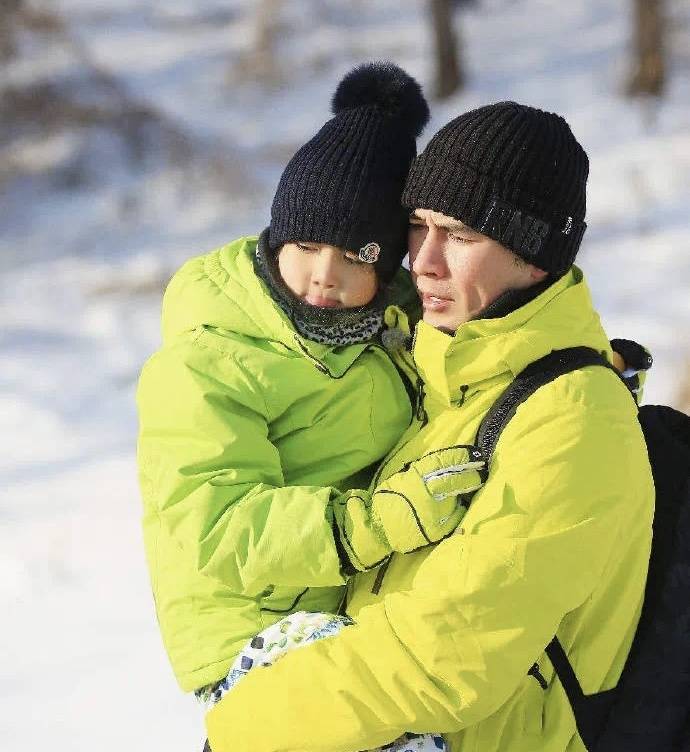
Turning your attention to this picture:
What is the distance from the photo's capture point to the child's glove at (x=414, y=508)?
1777 millimetres

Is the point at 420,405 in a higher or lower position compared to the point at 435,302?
lower

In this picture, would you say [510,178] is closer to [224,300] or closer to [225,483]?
[224,300]

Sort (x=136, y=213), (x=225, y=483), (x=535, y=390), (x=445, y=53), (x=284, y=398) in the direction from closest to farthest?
(x=535, y=390) → (x=225, y=483) → (x=284, y=398) → (x=136, y=213) → (x=445, y=53)

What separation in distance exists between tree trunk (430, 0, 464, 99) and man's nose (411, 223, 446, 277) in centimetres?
815

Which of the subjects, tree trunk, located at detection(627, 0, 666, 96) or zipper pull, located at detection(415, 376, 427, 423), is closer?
zipper pull, located at detection(415, 376, 427, 423)

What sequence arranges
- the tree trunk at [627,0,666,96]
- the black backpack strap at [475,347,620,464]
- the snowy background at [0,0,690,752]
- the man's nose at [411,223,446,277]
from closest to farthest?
the black backpack strap at [475,347,620,464] → the man's nose at [411,223,446,277] → the snowy background at [0,0,690,752] → the tree trunk at [627,0,666,96]

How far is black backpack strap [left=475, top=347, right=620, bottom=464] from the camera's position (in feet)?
6.02

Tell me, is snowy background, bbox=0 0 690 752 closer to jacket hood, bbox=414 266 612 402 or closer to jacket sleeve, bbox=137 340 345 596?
jacket sleeve, bbox=137 340 345 596

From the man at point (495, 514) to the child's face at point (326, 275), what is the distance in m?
0.15

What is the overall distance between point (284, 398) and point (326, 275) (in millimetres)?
259

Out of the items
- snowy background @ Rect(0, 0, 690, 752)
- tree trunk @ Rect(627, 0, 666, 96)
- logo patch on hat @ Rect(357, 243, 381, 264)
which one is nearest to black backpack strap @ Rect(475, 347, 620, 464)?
logo patch on hat @ Rect(357, 243, 381, 264)

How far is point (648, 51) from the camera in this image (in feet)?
30.3

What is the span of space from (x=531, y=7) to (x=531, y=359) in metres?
10.9

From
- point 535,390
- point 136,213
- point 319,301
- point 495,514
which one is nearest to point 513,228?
point 535,390
